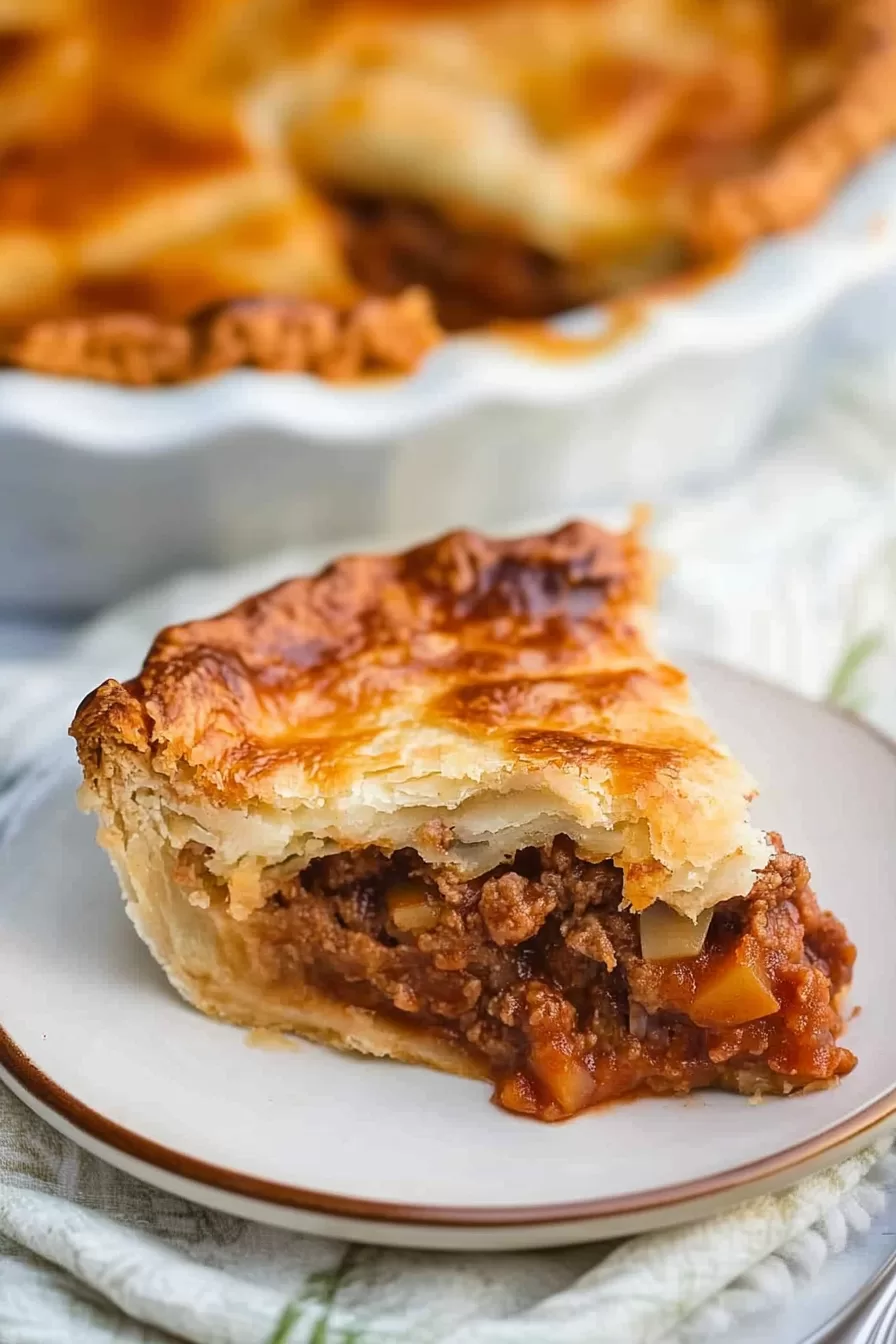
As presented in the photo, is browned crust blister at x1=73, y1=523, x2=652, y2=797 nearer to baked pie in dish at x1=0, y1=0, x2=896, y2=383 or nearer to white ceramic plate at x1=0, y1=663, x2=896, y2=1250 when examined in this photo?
white ceramic plate at x1=0, y1=663, x2=896, y2=1250

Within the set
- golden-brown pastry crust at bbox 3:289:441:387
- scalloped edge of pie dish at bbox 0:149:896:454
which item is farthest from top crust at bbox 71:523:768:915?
golden-brown pastry crust at bbox 3:289:441:387

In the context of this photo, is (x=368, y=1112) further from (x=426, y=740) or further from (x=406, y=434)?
(x=406, y=434)

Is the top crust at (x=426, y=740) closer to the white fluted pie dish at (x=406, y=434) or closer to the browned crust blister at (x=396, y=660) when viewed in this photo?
the browned crust blister at (x=396, y=660)

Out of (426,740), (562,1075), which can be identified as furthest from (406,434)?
(562,1075)

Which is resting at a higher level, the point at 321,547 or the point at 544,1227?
the point at 321,547

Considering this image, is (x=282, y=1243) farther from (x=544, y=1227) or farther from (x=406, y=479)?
(x=406, y=479)

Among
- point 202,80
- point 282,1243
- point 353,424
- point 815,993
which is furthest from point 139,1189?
point 202,80
